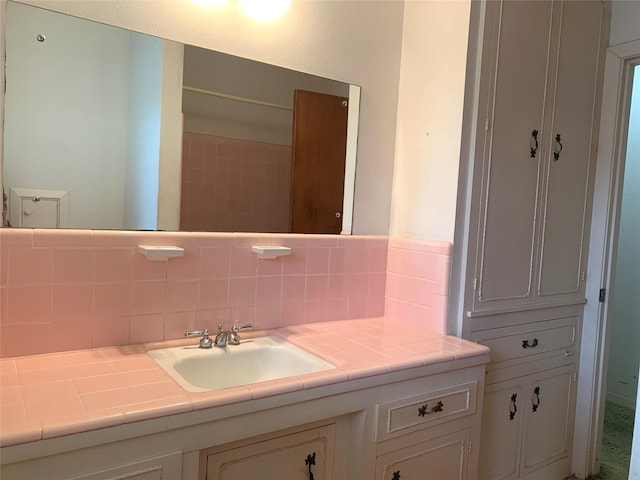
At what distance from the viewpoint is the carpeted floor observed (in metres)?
2.41

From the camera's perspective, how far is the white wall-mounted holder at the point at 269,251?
1644 millimetres

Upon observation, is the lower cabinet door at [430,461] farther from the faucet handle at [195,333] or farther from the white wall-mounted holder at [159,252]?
the white wall-mounted holder at [159,252]

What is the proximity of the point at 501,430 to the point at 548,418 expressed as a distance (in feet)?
1.21

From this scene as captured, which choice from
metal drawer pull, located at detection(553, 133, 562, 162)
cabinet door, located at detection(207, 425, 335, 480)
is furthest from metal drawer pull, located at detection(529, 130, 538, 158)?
cabinet door, located at detection(207, 425, 335, 480)

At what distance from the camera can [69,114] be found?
1.38 meters

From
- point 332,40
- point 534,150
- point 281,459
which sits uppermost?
point 332,40

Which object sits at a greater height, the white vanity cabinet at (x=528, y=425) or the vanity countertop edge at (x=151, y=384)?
the vanity countertop edge at (x=151, y=384)

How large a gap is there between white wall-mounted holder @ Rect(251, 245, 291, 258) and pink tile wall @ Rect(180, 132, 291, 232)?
76 millimetres

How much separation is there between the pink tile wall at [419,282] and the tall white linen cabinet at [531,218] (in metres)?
0.10

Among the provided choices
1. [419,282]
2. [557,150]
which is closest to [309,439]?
[419,282]

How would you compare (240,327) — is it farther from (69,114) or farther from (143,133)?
(69,114)

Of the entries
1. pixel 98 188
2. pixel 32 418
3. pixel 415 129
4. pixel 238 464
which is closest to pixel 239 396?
pixel 238 464

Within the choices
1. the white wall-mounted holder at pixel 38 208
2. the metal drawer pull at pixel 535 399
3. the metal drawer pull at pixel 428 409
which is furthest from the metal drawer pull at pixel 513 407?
the white wall-mounted holder at pixel 38 208

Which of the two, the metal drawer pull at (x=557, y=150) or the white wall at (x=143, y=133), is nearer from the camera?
the white wall at (x=143, y=133)
